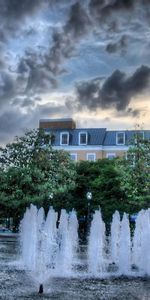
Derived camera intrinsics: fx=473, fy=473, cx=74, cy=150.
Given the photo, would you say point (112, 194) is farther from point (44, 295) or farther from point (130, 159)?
point (44, 295)

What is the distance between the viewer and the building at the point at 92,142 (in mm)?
55156

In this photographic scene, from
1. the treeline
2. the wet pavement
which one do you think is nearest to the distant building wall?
the treeline

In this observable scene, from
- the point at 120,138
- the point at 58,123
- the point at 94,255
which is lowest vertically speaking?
the point at 94,255

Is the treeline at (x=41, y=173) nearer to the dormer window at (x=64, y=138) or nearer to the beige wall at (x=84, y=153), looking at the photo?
the beige wall at (x=84, y=153)

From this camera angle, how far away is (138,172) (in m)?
33.4

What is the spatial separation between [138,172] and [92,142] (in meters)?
22.7

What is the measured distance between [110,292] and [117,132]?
45.8m

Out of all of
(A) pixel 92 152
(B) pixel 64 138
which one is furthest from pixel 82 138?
(A) pixel 92 152

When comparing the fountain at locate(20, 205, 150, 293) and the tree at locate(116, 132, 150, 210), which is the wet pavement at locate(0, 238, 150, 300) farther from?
the tree at locate(116, 132, 150, 210)

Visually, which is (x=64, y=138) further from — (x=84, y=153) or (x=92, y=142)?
(x=92, y=142)

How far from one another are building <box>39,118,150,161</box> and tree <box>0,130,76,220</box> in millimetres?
19377

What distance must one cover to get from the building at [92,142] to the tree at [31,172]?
19377 mm

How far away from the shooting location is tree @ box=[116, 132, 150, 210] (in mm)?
33312

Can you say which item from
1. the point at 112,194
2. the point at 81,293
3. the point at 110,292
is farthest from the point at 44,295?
the point at 112,194
